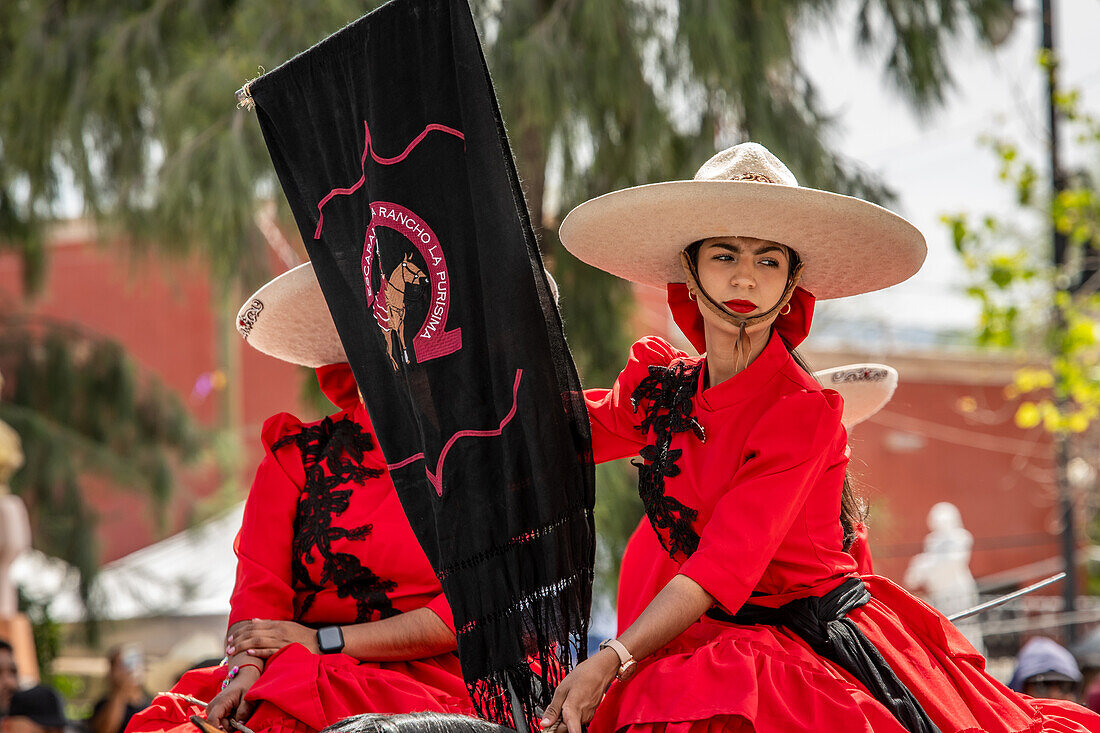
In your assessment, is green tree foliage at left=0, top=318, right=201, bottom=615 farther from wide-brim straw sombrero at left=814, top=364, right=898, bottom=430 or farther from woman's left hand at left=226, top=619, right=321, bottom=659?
wide-brim straw sombrero at left=814, top=364, right=898, bottom=430

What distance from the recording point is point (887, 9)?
6438mm

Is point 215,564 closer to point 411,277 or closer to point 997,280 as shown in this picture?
point 997,280

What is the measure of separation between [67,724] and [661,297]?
8551 millimetres

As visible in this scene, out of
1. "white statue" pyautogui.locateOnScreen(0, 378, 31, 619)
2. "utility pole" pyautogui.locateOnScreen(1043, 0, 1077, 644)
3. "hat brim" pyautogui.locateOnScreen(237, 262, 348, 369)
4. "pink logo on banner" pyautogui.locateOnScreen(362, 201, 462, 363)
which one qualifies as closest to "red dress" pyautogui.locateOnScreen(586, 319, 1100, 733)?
"pink logo on banner" pyautogui.locateOnScreen(362, 201, 462, 363)

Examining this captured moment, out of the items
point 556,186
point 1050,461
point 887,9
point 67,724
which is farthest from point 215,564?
point 1050,461

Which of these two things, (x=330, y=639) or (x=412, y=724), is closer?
(x=412, y=724)

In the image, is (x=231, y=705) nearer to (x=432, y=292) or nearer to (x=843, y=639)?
(x=432, y=292)

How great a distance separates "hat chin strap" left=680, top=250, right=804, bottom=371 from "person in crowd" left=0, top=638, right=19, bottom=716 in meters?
5.36

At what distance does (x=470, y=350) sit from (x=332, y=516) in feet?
2.37

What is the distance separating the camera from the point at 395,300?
2375mm

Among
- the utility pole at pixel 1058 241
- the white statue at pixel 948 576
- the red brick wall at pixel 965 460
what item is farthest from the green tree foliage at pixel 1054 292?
the red brick wall at pixel 965 460

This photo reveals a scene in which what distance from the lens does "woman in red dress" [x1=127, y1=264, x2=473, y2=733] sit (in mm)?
2555

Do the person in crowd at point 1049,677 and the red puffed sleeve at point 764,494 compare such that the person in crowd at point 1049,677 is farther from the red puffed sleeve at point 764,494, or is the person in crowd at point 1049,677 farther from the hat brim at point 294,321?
the hat brim at point 294,321

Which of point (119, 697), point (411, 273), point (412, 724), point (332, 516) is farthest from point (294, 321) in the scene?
point (119, 697)
